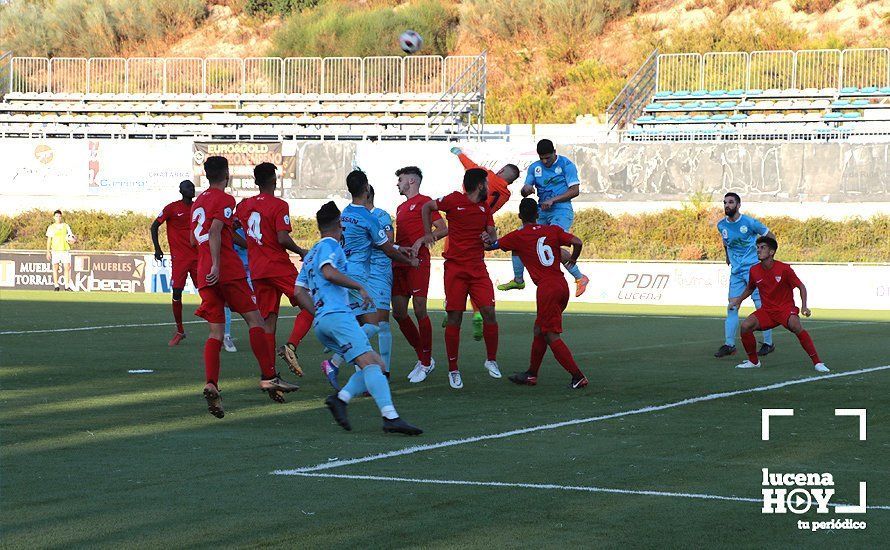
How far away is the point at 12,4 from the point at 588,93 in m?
33.4

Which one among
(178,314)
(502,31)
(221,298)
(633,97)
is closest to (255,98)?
(633,97)

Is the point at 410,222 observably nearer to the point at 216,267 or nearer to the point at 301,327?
the point at 301,327

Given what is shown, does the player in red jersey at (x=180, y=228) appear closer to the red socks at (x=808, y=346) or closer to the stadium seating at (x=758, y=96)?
the red socks at (x=808, y=346)

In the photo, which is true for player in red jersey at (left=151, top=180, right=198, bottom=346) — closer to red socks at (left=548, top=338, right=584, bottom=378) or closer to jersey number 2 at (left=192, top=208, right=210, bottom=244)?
jersey number 2 at (left=192, top=208, right=210, bottom=244)

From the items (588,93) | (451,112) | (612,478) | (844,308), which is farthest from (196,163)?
(612,478)

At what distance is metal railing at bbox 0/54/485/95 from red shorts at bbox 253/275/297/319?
32.8m

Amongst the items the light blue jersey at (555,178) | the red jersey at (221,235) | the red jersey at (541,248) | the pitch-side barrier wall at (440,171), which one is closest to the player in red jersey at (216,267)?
the red jersey at (221,235)

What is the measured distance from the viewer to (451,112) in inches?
1705

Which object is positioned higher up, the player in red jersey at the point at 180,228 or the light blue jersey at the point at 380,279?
the player in red jersey at the point at 180,228

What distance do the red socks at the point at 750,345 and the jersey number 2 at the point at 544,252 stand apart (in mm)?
3553

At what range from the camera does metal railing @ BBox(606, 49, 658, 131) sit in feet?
142

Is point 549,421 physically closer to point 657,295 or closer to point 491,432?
point 491,432

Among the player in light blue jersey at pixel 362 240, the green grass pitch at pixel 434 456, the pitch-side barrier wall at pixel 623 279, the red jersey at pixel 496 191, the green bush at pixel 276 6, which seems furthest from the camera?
the green bush at pixel 276 6

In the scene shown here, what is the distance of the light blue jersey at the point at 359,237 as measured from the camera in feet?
41.1
